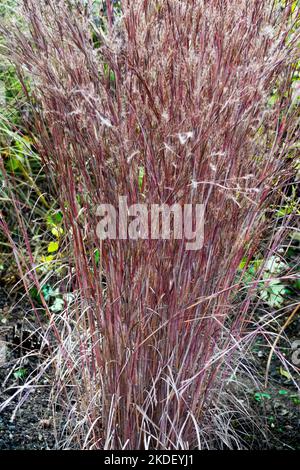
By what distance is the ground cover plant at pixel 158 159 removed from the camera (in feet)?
5.91

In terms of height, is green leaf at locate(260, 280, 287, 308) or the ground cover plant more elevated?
the ground cover plant

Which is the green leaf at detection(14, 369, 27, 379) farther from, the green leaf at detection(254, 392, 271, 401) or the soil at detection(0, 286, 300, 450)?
the green leaf at detection(254, 392, 271, 401)

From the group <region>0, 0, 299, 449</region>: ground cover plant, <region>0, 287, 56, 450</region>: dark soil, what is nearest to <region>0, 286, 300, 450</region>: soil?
<region>0, 287, 56, 450</region>: dark soil

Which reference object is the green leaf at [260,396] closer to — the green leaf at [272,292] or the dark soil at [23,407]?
the green leaf at [272,292]

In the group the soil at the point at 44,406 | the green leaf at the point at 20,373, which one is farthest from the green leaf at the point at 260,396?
the green leaf at the point at 20,373

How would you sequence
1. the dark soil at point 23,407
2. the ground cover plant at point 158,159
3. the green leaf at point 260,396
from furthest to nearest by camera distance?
the green leaf at point 260,396, the dark soil at point 23,407, the ground cover plant at point 158,159

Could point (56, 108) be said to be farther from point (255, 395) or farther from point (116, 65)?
point (255, 395)

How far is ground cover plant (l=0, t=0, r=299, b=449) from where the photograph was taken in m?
1.80

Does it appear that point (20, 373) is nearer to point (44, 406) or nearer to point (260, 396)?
point (44, 406)

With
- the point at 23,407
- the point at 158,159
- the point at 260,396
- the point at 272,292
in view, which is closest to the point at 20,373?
the point at 23,407

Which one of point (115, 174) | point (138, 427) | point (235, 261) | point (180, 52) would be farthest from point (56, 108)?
point (138, 427)

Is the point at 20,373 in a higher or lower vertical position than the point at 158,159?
lower

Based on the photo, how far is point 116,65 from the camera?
1758 mm

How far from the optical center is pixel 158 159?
188 cm
